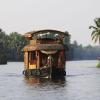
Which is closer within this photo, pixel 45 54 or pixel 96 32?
pixel 45 54

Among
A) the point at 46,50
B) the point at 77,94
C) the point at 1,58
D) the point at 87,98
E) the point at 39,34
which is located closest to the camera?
the point at 87,98

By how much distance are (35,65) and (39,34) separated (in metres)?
4.66

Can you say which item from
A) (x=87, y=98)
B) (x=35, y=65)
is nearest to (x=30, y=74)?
(x=35, y=65)

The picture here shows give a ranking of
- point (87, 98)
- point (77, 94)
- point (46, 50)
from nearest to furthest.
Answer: point (87, 98) → point (77, 94) → point (46, 50)

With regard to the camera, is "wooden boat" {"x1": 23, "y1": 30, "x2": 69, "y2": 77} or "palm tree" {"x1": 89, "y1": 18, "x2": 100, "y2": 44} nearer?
"wooden boat" {"x1": 23, "y1": 30, "x2": 69, "y2": 77}

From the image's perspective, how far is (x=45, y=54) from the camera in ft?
227

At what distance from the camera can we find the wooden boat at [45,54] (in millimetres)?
66062

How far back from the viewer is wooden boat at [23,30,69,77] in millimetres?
66062

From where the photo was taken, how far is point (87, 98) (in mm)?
41969

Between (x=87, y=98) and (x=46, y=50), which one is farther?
(x=46, y=50)

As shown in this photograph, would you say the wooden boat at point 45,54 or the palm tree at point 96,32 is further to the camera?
the palm tree at point 96,32

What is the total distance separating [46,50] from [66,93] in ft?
67.8

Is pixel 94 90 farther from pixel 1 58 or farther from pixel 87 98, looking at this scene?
pixel 1 58

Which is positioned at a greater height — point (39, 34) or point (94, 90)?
point (39, 34)
